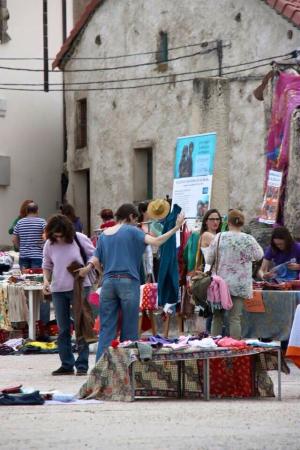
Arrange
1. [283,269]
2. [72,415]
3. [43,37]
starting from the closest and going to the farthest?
[72,415], [283,269], [43,37]

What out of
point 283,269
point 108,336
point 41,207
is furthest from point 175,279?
point 41,207

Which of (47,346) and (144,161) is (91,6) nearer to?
(144,161)

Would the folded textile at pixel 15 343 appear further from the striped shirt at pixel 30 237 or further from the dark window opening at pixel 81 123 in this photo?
the dark window opening at pixel 81 123

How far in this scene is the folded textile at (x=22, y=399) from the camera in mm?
12695

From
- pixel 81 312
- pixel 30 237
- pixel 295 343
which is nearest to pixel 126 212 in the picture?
pixel 81 312

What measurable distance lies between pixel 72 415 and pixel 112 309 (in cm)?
269

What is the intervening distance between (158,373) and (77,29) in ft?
85.6

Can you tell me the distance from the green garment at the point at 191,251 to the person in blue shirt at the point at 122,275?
519cm

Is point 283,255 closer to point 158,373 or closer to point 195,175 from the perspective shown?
point 158,373

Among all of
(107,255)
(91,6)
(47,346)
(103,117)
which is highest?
(91,6)

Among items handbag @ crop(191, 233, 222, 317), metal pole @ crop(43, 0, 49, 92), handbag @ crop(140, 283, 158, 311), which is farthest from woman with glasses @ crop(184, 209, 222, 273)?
metal pole @ crop(43, 0, 49, 92)

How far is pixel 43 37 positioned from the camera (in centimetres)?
3997

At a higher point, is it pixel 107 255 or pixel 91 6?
pixel 91 6

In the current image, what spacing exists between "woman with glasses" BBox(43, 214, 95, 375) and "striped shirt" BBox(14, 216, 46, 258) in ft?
17.7
